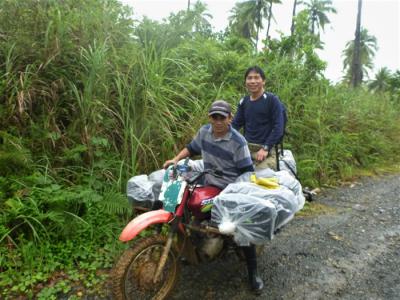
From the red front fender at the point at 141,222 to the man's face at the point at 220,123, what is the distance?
91 centimetres

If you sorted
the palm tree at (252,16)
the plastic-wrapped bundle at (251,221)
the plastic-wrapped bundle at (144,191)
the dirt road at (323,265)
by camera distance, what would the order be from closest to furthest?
the plastic-wrapped bundle at (251,221) < the dirt road at (323,265) < the plastic-wrapped bundle at (144,191) < the palm tree at (252,16)

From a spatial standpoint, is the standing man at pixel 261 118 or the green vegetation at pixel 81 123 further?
the standing man at pixel 261 118

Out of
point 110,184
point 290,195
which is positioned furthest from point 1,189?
point 290,195

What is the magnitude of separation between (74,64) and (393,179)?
704cm

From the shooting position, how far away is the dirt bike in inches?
96.5

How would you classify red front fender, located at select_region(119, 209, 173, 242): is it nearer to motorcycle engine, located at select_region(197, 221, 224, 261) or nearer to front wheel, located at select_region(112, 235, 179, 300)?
front wheel, located at select_region(112, 235, 179, 300)

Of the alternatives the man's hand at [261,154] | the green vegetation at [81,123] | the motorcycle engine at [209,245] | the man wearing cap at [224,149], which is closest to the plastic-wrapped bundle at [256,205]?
the man wearing cap at [224,149]

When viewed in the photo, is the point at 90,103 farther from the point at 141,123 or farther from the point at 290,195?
the point at 290,195

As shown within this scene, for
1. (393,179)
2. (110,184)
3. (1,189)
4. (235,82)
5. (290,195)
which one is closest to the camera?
(290,195)

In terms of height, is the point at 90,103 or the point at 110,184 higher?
the point at 90,103

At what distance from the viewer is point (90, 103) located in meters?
4.02

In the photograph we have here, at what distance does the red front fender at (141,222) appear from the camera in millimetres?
2377

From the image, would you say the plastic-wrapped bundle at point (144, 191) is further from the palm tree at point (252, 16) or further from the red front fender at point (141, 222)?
the palm tree at point (252, 16)

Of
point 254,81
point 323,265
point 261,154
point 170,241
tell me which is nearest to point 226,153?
point 261,154
